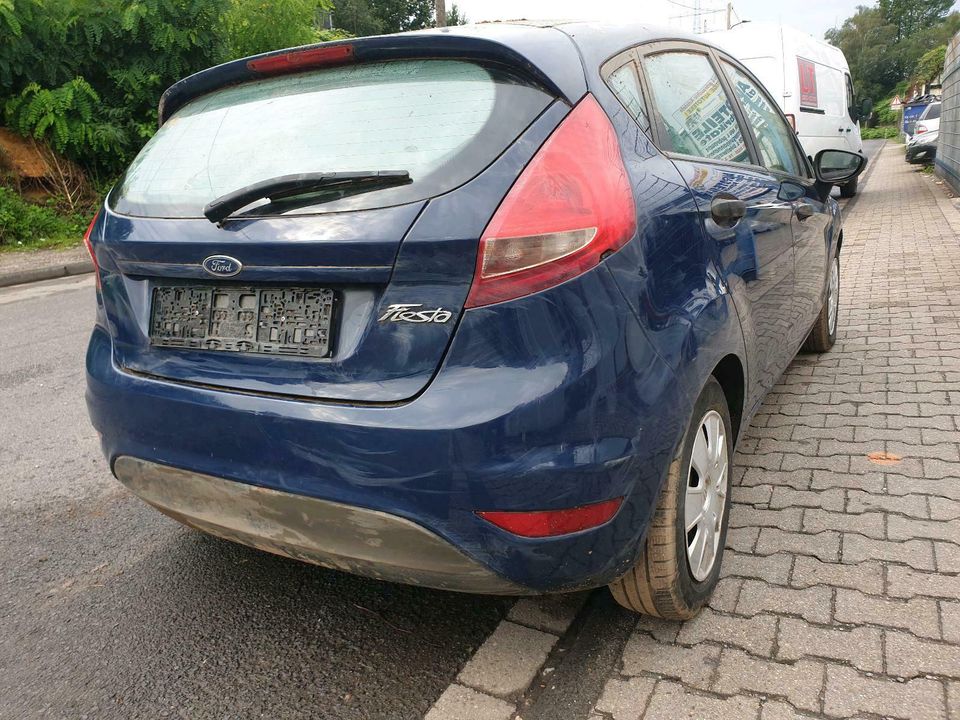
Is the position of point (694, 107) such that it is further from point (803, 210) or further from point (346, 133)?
point (346, 133)

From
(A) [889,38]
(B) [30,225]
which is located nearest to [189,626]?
(B) [30,225]

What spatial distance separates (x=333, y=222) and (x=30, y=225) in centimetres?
1247

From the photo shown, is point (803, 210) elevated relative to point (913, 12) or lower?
lower

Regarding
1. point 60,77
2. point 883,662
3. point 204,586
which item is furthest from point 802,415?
point 60,77

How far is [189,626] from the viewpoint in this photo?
238 centimetres

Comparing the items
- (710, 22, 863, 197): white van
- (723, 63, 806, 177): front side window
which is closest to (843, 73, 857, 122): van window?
(710, 22, 863, 197): white van

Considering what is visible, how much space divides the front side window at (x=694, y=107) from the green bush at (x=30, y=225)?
1178 centimetres

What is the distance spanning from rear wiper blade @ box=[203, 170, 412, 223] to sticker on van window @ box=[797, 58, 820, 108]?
34.6 ft

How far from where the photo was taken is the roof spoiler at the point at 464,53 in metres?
1.88

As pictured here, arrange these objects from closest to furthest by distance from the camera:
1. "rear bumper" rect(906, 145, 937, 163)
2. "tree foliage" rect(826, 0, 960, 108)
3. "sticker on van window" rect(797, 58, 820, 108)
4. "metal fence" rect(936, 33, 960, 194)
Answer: "sticker on van window" rect(797, 58, 820, 108)
"metal fence" rect(936, 33, 960, 194)
"rear bumper" rect(906, 145, 937, 163)
"tree foliage" rect(826, 0, 960, 108)

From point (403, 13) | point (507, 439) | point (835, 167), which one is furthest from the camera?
point (403, 13)

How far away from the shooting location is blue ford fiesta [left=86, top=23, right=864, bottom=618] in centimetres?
169

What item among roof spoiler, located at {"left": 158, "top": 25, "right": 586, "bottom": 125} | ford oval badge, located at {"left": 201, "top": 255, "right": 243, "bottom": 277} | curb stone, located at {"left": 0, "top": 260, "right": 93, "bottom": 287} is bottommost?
curb stone, located at {"left": 0, "top": 260, "right": 93, "bottom": 287}

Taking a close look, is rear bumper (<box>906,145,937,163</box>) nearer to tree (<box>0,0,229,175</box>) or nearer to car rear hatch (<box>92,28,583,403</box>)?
tree (<box>0,0,229,175</box>)
